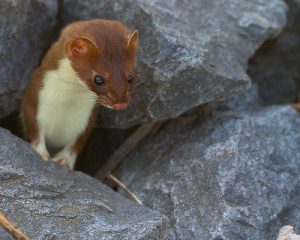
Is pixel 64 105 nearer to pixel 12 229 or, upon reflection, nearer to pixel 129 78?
pixel 129 78

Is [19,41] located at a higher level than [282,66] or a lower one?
Answer: lower

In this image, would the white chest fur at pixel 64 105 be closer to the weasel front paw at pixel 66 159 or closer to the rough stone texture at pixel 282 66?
the weasel front paw at pixel 66 159

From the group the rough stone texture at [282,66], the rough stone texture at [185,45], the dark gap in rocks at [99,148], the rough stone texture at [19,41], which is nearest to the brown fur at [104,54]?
the rough stone texture at [185,45]

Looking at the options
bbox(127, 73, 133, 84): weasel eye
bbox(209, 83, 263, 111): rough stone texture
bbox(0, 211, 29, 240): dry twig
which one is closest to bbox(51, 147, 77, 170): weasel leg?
bbox(127, 73, 133, 84): weasel eye

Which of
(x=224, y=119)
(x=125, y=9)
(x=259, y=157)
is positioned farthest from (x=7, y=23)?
(x=259, y=157)

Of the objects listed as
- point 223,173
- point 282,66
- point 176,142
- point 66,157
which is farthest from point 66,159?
point 282,66
